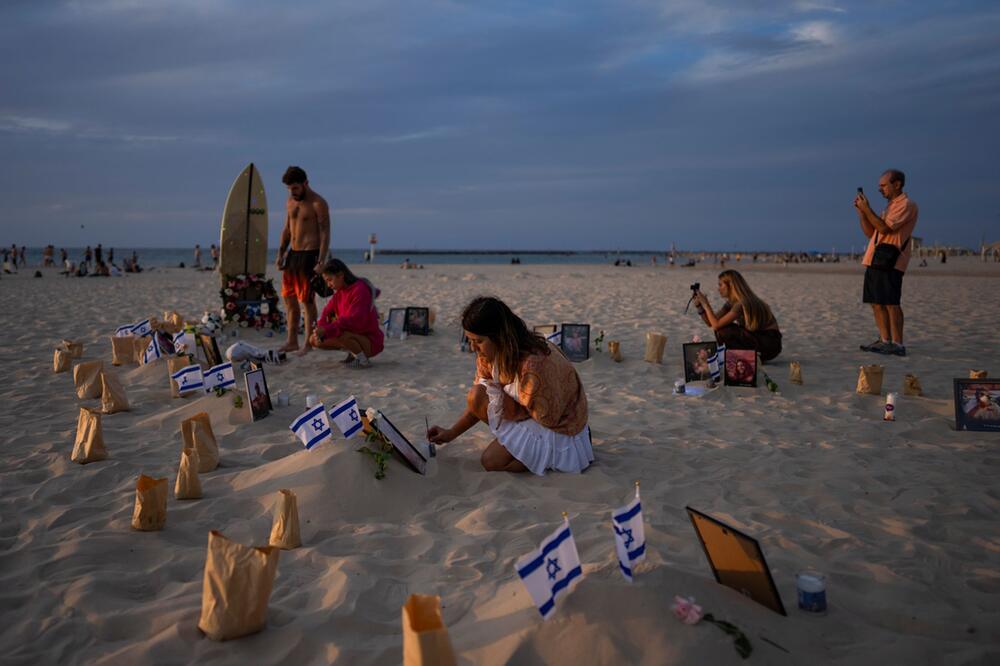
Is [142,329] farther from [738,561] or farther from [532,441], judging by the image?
[738,561]

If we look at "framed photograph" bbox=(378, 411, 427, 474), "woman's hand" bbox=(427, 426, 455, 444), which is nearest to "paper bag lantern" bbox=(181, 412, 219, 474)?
"framed photograph" bbox=(378, 411, 427, 474)

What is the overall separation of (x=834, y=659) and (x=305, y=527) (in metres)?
2.30

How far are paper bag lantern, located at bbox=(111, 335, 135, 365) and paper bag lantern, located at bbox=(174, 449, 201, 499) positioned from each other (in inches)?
164

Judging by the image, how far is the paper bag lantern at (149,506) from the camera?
3.16 metres

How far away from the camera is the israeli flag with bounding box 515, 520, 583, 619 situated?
2.06 meters

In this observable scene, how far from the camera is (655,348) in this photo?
7.41 m

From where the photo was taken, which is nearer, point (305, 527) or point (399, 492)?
point (305, 527)

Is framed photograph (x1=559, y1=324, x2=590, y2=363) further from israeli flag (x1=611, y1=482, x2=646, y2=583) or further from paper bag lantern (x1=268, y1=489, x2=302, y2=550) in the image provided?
israeli flag (x1=611, y1=482, x2=646, y2=583)

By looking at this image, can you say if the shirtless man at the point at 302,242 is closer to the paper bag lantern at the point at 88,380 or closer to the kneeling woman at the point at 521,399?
the paper bag lantern at the point at 88,380

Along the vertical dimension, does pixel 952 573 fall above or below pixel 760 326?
below

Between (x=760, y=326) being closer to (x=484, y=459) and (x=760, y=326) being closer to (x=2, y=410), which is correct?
(x=484, y=459)

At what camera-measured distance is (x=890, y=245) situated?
7.80m

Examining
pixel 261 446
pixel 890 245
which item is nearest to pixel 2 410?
pixel 261 446

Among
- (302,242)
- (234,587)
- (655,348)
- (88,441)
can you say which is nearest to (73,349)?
(302,242)
